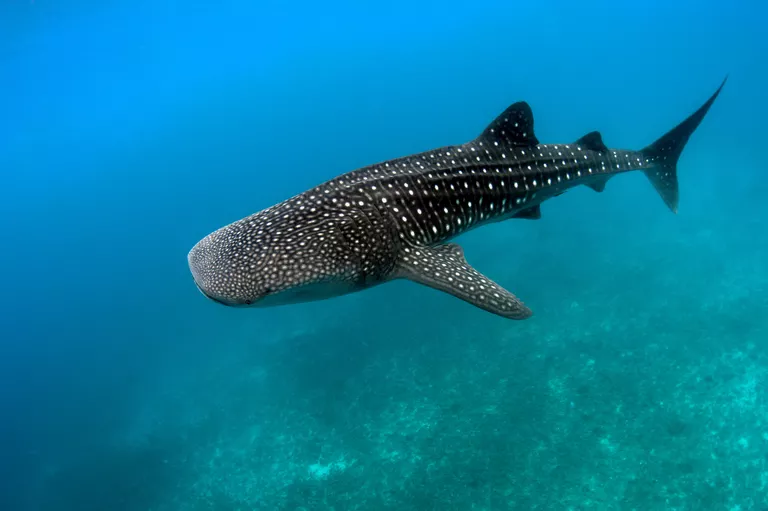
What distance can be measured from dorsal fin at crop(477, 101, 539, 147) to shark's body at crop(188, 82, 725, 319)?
15mm

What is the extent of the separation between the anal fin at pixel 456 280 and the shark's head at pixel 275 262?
0.79 meters

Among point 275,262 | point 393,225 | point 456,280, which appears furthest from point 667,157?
point 275,262

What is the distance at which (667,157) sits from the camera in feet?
30.9

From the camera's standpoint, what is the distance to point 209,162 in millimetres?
97438

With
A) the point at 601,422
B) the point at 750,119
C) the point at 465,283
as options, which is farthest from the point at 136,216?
the point at 750,119

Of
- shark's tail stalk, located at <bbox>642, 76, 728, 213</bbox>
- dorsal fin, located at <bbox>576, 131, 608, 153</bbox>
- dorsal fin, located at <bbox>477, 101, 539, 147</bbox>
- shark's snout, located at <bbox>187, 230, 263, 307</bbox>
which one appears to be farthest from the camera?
shark's tail stalk, located at <bbox>642, 76, 728, 213</bbox>

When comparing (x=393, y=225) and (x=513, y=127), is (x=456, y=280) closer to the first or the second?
(x=393, y=225)

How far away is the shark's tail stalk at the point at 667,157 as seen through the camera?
30.0 ft

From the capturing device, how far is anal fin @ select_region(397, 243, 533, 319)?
5.59 m

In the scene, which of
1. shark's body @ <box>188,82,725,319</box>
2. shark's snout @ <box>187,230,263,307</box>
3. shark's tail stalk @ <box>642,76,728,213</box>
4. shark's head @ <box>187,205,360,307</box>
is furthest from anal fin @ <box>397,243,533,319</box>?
shark's tail stalk @ <box>642,76,728,213</box>

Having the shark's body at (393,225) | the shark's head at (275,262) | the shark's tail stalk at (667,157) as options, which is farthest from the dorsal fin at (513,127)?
the shark's tail stalk at (667,157)

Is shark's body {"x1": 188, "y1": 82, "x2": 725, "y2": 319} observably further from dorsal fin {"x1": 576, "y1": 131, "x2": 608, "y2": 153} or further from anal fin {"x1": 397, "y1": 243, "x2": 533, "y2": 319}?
dorsal fin {"x1": 576, "y1": 131, "x2": 608, "y2": 153}

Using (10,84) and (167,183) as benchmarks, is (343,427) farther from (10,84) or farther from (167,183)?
(10,84)

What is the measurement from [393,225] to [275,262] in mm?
1675
